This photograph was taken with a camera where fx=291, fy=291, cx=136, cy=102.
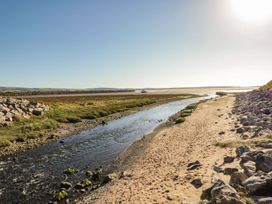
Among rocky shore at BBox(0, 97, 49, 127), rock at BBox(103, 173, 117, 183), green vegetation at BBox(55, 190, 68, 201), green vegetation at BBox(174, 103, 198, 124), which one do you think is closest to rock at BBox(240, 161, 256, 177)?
rock at BBox(103, 173, 117, 183)

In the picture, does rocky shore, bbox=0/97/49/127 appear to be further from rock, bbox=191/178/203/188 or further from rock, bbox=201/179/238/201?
rock, bbox=201/179/238/201

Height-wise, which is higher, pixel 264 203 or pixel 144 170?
pixel 264 203

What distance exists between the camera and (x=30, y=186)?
20109mm

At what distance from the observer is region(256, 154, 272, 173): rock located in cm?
1362

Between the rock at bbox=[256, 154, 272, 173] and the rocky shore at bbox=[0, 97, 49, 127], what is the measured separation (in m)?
35.1

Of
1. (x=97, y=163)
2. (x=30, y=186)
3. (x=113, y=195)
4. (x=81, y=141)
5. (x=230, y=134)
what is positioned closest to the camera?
(x=113, y=195)

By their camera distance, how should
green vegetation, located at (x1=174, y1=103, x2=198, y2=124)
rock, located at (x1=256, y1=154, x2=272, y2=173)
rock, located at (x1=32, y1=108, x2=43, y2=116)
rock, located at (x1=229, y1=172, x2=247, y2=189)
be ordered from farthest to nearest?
rock, located at (x1=32, y1=108, x2=43, y2=116), green vegetation, located at (x1=174, y1=103, x2=198, y2=124), rock, located at (x1=256, y1=154, x2=272, y2=173), rock, located at (x1=229, y1=172, x2=247, y2=189)

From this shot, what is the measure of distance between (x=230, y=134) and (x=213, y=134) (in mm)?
2318

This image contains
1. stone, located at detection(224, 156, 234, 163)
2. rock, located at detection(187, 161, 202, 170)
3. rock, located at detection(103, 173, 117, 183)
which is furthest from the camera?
rock, located at detection(103, 173, 117, 183)

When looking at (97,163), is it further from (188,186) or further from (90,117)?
(90,117)

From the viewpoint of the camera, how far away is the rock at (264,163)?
13625mm

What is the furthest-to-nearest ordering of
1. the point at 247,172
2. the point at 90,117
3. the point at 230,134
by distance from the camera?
the point at 90,117 → the point at 230,134 → the point at 247,172

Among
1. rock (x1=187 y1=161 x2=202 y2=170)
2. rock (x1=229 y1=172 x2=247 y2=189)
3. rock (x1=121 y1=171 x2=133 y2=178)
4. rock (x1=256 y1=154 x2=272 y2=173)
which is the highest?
rock (x1=256 y1=154 x2=272 y2=173)

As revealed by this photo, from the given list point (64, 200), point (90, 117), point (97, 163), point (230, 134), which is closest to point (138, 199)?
point (64, 200)
